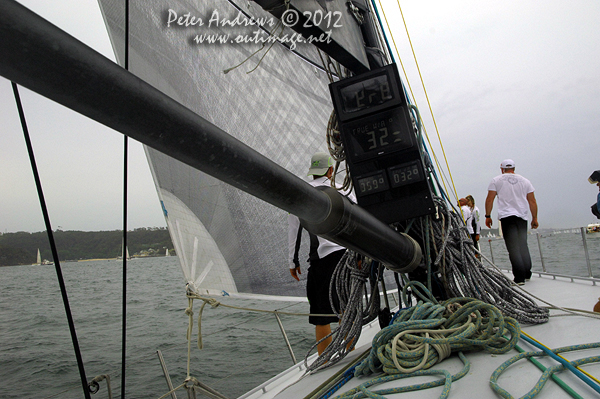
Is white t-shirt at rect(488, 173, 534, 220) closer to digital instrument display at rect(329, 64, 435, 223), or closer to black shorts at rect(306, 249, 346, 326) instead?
black shorts at rect(306, 249, 346, 326)

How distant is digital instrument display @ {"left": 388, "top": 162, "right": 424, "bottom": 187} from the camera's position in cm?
162

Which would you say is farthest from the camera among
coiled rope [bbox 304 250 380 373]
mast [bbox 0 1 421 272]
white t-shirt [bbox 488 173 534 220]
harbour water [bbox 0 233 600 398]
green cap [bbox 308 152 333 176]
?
harbour water [bbox 0 233 600 398]

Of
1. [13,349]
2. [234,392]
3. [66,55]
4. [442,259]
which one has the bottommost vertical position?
[234,392]

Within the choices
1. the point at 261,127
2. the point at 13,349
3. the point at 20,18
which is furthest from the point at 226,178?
the point at 13,349

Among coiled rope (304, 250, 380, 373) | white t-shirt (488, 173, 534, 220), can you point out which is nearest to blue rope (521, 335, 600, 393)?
coiled rope (304, 250, 380, 373)

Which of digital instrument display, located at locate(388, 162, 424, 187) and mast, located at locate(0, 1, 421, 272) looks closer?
mast, located at locate(0, 1, 421, 272)

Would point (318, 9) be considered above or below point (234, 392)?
above

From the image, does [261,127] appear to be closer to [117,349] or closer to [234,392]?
[234,392]

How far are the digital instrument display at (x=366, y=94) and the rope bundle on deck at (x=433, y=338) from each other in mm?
776

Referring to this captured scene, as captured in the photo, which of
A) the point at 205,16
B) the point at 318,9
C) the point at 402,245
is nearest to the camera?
the point at 402,245

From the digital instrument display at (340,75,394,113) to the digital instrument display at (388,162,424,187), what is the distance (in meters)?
0.26

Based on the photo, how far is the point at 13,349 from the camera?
20.3 feet

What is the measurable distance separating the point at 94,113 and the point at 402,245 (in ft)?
3.14

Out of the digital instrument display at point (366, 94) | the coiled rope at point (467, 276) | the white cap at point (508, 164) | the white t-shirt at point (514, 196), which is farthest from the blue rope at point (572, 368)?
the white cap at point (508, 164)
